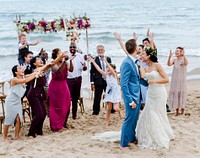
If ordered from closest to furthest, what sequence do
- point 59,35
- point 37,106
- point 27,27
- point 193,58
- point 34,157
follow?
point 34,157 < point 37,106 < point 27,27 < point 193,58 < point 59,35

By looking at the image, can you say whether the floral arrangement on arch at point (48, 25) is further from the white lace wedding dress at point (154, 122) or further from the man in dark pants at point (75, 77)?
the white lace wedding dress at point (154, 122)

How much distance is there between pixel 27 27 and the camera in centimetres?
1034

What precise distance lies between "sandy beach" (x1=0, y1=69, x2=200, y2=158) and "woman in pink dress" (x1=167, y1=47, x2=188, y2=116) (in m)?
0.41

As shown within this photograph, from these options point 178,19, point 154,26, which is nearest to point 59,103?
point 154,26

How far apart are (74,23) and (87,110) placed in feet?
7.98

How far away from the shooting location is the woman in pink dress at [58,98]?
27.5ft

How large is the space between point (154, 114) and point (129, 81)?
0.84 metres

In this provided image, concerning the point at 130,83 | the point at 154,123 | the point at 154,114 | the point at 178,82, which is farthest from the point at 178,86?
the point at 130,83

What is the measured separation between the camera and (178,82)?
9.73 m

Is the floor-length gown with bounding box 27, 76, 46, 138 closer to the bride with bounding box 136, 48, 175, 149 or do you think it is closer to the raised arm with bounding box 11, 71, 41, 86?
the raised arm with bounding box 11, 71, 41, 86

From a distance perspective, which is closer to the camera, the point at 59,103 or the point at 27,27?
the point at 59,103

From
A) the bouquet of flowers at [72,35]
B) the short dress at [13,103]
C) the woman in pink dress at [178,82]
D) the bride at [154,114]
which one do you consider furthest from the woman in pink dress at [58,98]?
the woman in pink dress at [178,82]

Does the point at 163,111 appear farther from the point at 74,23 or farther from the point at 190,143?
the point at 74,23

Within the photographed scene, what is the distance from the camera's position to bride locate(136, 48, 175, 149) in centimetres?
688
